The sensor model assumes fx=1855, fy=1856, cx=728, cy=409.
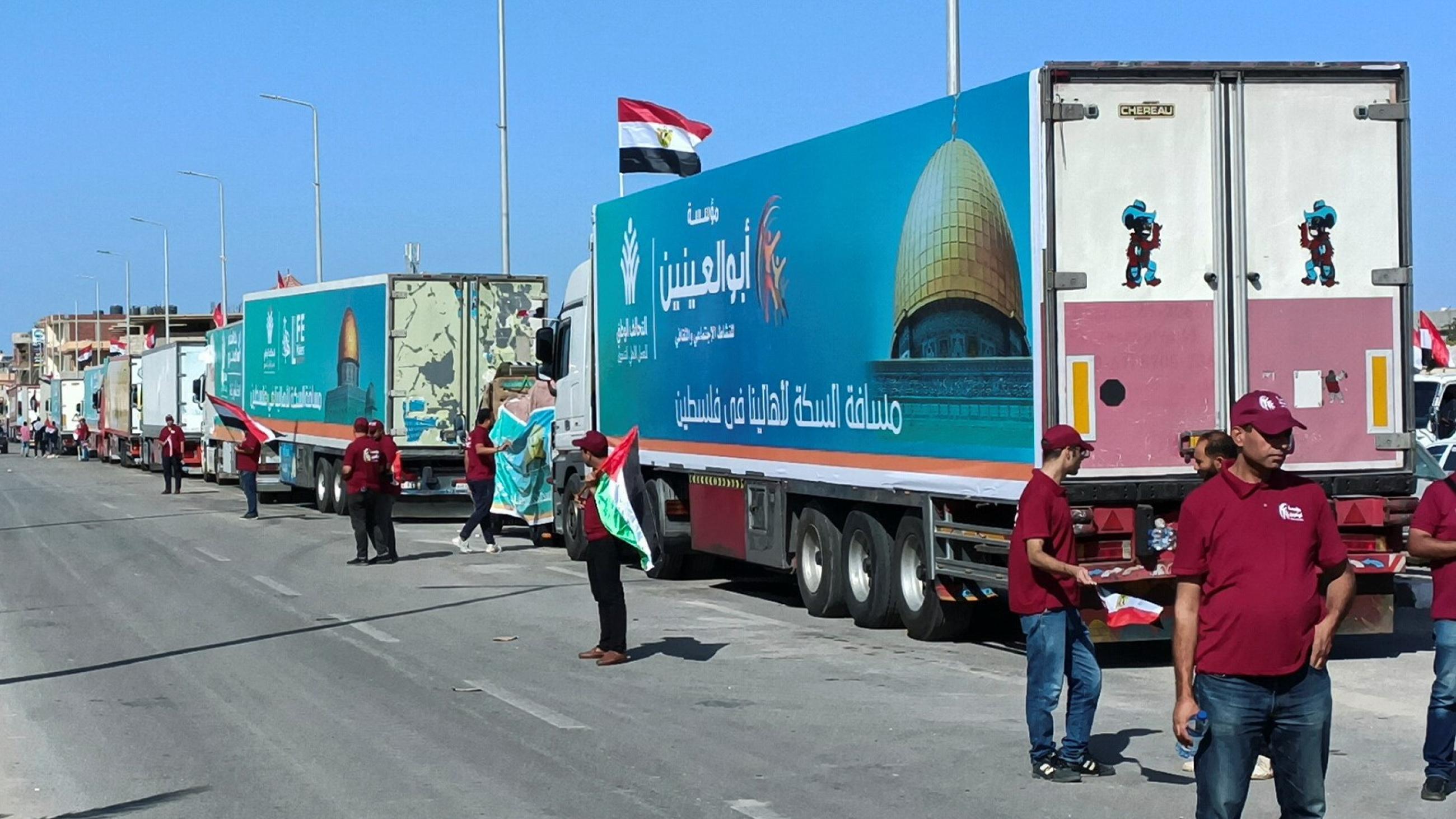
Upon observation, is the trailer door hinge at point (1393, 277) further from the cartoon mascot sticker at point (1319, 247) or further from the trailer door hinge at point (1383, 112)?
the trailer door hinge at point (1383, 112)

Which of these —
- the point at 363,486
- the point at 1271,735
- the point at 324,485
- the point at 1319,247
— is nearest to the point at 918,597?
the point at 1319,247

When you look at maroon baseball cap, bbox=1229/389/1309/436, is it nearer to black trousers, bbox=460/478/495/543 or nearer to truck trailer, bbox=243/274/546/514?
black trousers, bbox=460/478/495/543

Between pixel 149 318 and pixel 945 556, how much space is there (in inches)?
4970

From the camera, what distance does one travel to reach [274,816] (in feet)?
26.8

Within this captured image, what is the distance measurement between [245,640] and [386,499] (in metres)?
7.58

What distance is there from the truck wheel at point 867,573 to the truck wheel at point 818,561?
0.39 feet

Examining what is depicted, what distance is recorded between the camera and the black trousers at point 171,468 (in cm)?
4122

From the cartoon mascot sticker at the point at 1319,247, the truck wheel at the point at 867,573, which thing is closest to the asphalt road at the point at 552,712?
the truck wheel at the point at 867,573

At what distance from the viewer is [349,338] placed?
3064 centimetres

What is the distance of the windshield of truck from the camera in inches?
1053

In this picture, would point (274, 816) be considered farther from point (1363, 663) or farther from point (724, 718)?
point (1363, 663)

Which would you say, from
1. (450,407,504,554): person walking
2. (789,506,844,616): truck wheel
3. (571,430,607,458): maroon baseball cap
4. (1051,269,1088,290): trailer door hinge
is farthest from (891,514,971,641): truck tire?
(450,407,504,554): person walking

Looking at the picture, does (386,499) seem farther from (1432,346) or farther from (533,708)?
(1432,346)

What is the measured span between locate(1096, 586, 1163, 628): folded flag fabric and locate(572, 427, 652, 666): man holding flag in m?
3.39
